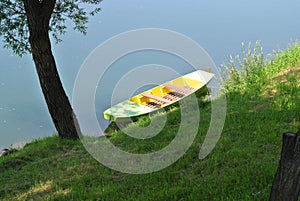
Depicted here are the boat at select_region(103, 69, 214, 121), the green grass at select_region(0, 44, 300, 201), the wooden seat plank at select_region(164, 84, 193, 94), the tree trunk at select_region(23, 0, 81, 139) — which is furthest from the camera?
the wooden seat plank at select_region(164, 84, 193, 94)

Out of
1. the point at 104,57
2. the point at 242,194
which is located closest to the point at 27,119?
the point at 104,57

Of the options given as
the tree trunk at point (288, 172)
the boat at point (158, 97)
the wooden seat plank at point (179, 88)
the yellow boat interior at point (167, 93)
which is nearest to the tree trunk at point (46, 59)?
the boat at point (158, 97)

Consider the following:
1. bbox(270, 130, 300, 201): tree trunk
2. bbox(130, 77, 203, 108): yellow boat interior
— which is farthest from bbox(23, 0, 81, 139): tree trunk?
bbox(270, 130, 300, 201): tree trunk

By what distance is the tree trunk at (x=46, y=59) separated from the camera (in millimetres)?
7418

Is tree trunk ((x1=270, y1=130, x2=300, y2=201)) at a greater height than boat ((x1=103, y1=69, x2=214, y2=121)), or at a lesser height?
lesser

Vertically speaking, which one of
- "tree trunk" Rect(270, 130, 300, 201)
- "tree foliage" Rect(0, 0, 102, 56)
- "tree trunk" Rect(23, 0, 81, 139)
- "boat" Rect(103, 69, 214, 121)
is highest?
"tree foliage" Rect(0, 0, 102, 56)

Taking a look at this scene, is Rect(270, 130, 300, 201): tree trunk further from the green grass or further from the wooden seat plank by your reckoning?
the wooden seat plank

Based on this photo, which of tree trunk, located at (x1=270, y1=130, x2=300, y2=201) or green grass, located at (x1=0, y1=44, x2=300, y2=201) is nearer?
tree trunk, located at (x1=270, y1=130, x2=300, y2=201)

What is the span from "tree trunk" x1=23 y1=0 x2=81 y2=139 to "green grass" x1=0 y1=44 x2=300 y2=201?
1.96 feet

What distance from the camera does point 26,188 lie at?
5.68 metres

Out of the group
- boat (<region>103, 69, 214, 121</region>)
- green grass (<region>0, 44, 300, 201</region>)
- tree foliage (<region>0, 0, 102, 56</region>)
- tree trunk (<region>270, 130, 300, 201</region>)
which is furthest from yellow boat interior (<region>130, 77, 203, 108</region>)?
tree trunk (<region>270, 130, 300, 201</region>)

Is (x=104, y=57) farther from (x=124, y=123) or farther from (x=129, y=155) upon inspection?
(x=129, y=155)

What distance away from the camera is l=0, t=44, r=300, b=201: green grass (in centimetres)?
440

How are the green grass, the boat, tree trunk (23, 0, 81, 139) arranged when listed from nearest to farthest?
the green grass → tree trunk (23, 0, 81, 139) → the boat
